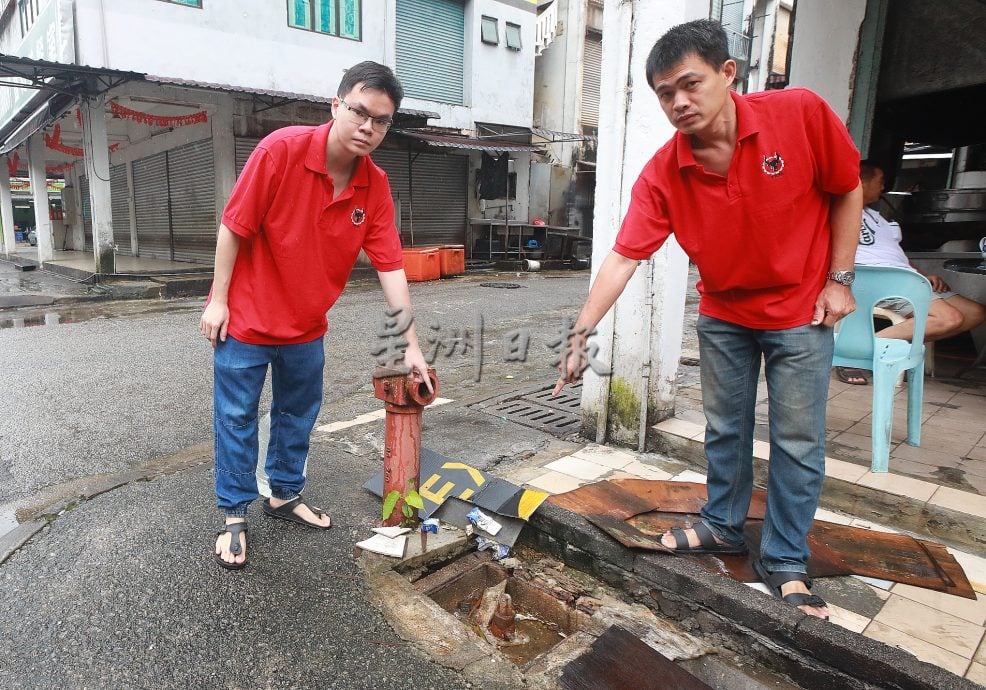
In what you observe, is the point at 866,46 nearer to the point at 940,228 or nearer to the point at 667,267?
the point at 940,228

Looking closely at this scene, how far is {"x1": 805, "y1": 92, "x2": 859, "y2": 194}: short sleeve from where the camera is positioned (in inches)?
85.7

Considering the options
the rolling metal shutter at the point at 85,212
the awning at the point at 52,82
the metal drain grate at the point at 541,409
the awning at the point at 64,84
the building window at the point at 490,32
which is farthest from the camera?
the rolling metal shutter at the point at 85,212

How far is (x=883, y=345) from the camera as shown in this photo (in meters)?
3.39

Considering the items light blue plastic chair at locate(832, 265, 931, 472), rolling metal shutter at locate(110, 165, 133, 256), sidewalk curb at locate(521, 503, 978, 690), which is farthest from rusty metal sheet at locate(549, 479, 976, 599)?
rolling metal shutter at locate(110, 165, 133, 256)

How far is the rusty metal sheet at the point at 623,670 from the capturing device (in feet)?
6.92

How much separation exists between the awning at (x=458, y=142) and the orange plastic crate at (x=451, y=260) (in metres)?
2.70

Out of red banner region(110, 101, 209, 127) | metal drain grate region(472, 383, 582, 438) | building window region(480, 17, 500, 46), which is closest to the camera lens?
metal drain grate region(472, 383, 582, 438)

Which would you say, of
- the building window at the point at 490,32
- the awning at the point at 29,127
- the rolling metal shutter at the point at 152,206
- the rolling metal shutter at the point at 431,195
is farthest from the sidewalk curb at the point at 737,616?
the building window at the point at 490,32

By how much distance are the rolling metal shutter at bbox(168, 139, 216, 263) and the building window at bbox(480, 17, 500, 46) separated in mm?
8407

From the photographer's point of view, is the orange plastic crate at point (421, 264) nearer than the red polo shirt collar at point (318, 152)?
No

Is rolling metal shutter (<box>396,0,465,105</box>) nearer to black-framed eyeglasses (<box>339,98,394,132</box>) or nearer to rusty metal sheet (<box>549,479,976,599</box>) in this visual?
black-framed eyeglasses (<box>339,98,394,132</box>)

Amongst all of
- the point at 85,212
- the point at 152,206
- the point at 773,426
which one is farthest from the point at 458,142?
the point at 85,212

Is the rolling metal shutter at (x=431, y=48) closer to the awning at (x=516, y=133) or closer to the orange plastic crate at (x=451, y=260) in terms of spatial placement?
the awning at (x=516, y=133)

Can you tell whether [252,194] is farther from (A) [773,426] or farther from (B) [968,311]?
(B) [968,311]
